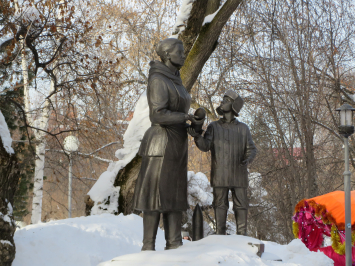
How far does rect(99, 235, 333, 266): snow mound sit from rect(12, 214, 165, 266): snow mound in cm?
408

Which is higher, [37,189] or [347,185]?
[347,185]

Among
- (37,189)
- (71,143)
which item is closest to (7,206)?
(71,143)

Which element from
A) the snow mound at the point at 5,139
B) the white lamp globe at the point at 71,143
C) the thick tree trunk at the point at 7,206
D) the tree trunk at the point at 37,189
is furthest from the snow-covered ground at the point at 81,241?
the tree trunk at the point at 37,189

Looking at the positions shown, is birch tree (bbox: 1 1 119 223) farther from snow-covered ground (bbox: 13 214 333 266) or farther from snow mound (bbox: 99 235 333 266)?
snow mound (bbox: 99 235 333 266)

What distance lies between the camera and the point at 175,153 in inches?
158

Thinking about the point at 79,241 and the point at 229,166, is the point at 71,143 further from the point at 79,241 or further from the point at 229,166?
the point at 229,166

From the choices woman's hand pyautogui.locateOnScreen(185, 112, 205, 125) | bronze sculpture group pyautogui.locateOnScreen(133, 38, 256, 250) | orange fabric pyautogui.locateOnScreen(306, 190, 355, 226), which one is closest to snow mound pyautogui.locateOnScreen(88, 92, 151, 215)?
orange fabric pyautogui.locateOnScreen(306, 190, 355, 226)

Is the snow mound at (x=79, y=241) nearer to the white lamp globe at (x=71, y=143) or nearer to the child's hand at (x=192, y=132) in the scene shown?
the child's hand at (x=192, y=132)

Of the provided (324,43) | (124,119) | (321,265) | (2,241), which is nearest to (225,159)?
(321,265)

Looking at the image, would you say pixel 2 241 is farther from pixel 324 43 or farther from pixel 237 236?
pixel 324 43

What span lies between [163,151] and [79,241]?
15.7 feet

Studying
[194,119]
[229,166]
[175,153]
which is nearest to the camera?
[194,119]

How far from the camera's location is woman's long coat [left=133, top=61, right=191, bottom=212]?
154 inches

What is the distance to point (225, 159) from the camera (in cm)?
426
